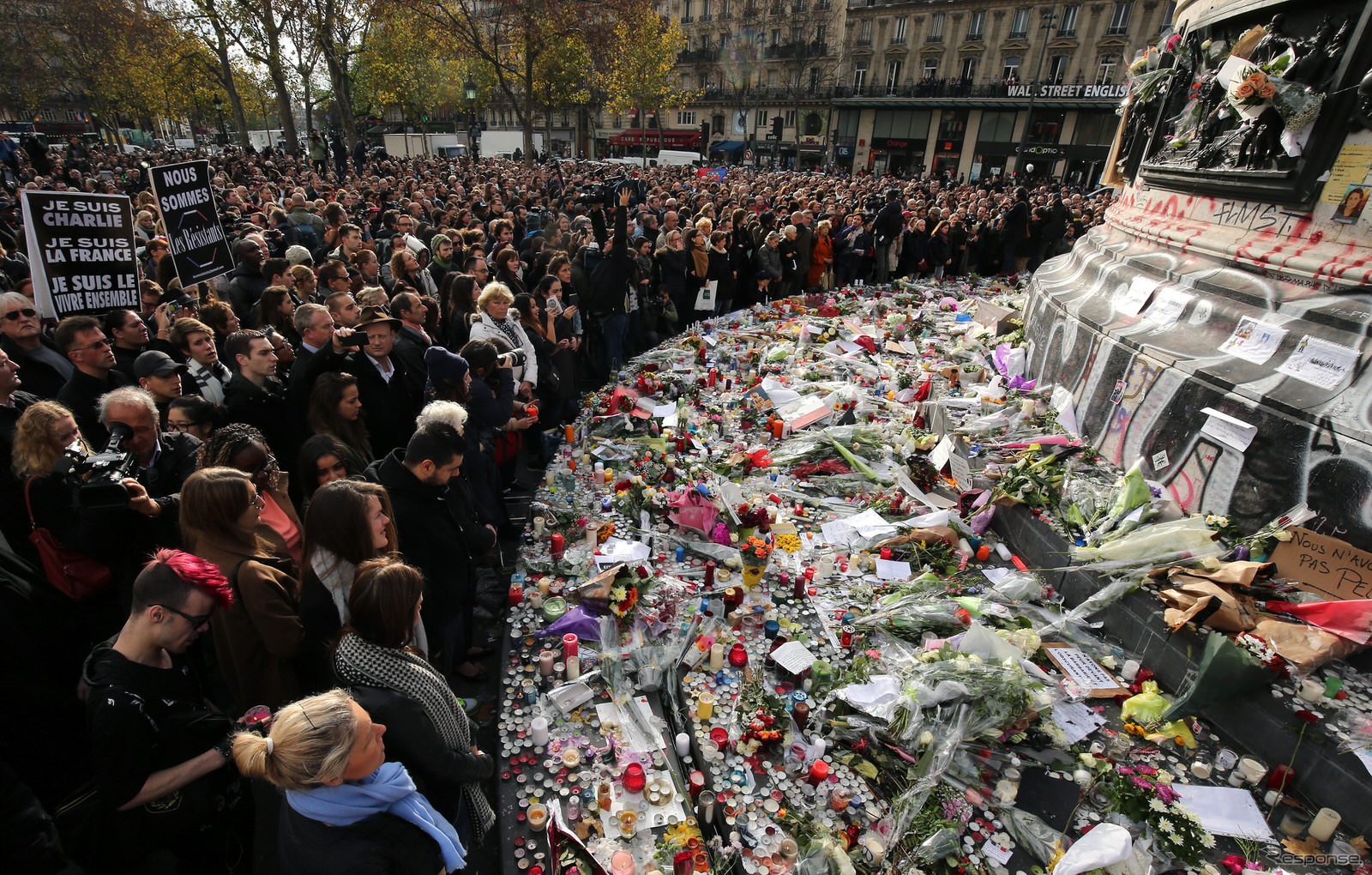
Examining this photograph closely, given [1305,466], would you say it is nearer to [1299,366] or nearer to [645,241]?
[1299,366]

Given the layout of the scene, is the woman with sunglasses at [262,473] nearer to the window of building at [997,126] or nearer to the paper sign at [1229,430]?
the paper sign at [1229,430]

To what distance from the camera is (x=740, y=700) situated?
3.59m

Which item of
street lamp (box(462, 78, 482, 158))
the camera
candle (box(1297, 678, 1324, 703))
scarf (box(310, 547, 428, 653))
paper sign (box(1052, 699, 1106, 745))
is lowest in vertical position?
paper sign (box(1052, 699, 1106, 745))

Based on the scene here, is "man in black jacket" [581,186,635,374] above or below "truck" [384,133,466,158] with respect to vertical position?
below

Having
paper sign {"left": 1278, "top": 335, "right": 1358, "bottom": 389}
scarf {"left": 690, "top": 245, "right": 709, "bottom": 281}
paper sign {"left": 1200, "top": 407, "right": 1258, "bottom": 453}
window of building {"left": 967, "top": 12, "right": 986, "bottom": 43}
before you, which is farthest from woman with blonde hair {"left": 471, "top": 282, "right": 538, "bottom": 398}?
window of building {"left": 967, "top": 12, "right": 986, "bottom": 43}

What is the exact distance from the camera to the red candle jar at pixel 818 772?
Answer: 122 inches

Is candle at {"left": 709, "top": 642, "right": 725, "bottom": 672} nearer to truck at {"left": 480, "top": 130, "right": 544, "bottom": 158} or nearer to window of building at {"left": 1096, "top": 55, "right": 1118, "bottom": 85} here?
truck at {"left": 480, "top": 130, "right": 544, "bottom": 158}

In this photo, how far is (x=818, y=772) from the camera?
311 cm

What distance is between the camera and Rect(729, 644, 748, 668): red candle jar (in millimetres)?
3836

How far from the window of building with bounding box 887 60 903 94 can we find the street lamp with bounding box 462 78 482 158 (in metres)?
28.9

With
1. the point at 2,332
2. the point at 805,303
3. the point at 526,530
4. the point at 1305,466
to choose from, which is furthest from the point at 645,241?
the point at 1305,466

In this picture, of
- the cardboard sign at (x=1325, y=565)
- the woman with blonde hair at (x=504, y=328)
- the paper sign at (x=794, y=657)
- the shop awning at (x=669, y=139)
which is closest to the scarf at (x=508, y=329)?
the woman with blonde hair at (x=504, y=328)

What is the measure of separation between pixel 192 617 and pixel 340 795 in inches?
39.2

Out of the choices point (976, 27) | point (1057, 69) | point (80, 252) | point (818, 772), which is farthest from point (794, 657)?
point (976, 27)
